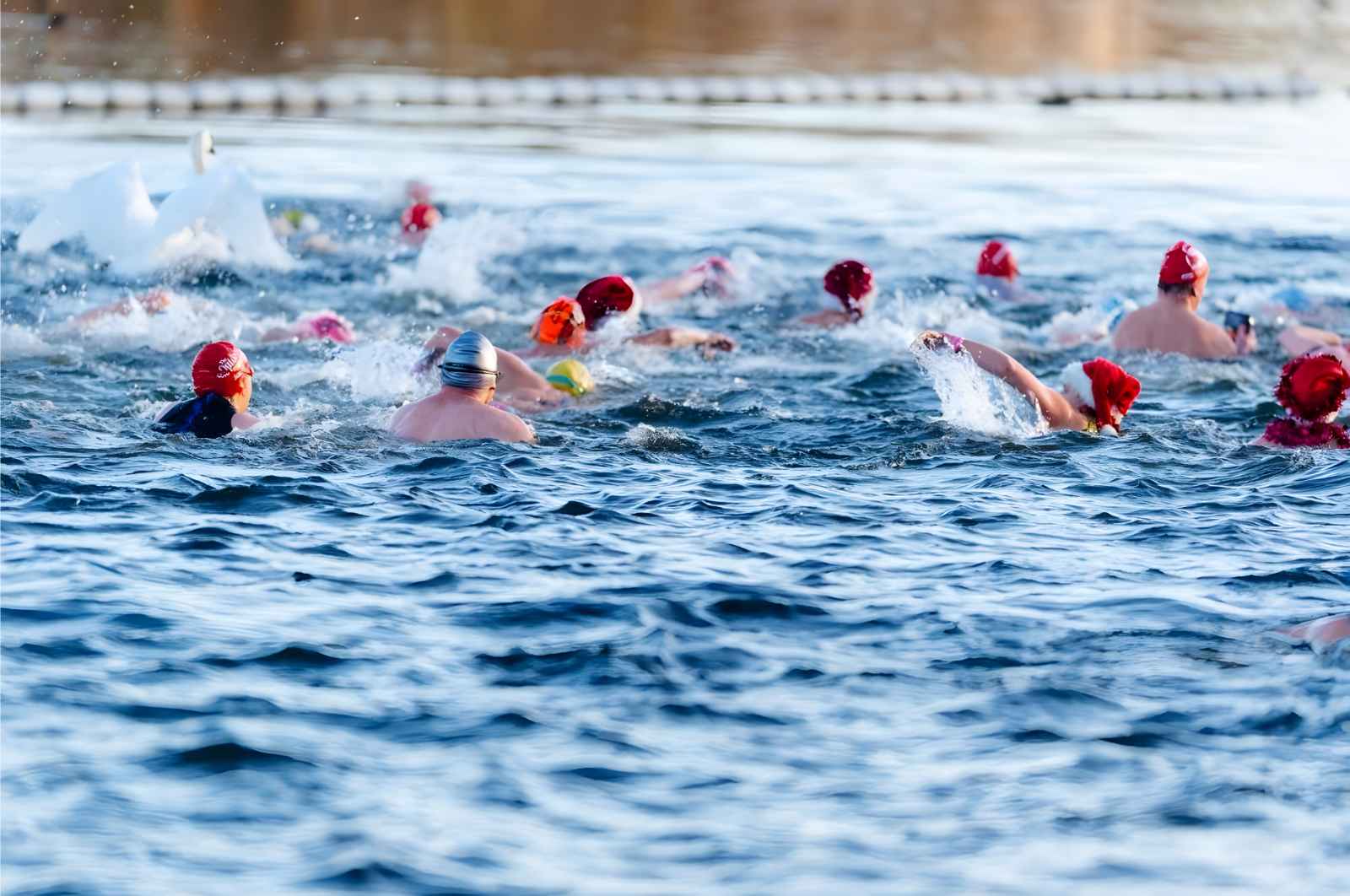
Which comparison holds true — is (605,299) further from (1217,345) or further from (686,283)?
(1217,345)

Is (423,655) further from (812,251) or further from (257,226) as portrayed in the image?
(812,251)

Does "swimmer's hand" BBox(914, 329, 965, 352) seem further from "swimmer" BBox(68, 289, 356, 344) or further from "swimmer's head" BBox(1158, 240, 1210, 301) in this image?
"swimmer" BBox(68, 289, 356, 344)

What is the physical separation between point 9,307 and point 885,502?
7091 millimetres

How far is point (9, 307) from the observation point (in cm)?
1233

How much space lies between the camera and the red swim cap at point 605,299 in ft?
36.9

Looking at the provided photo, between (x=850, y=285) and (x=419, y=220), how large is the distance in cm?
439

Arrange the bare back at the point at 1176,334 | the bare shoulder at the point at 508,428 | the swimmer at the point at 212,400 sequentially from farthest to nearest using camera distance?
the bare back at the point at 1176,334, the bare shoulder at the point at 508,428, the swimmer at the point at 212,400

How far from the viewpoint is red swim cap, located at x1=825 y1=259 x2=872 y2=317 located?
39.9 feet

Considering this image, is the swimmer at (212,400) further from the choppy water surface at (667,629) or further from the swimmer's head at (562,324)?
the swimmer's head at (562,324)

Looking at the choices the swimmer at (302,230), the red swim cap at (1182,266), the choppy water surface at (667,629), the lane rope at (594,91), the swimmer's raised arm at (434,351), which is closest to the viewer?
the choppy water surface at (667,629)

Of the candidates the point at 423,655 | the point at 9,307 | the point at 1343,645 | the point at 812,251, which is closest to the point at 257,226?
the point at 9,307

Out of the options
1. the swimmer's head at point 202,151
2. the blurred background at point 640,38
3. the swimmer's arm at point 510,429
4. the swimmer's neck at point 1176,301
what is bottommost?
the swimmer's arm at point 510,429

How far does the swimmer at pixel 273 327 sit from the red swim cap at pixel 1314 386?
5.68 meters

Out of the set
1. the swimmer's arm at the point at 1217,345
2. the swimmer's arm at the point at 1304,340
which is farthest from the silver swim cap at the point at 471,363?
the swimmer's arm at the point at 1304,340
